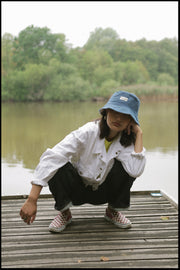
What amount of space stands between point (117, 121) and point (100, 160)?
169 mm

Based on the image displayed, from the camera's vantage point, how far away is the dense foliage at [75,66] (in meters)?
12.1

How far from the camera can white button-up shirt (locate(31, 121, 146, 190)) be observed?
1.22 meters

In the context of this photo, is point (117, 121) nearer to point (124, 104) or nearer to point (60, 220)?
point (124, 104)

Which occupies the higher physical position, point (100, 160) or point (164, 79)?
point (164, 79)

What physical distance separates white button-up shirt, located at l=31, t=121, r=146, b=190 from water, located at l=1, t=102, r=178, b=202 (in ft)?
1.82

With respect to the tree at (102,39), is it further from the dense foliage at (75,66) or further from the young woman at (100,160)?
the young woman at (100,160)

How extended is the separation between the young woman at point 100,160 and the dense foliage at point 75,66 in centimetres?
1058

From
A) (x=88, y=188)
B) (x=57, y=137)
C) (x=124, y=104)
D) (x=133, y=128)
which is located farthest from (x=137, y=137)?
(x=57, y=137)

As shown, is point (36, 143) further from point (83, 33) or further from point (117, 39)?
point (117, 39)

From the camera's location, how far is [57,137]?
9180mm

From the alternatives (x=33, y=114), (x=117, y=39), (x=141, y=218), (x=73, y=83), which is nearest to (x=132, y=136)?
(x=141, y=218)

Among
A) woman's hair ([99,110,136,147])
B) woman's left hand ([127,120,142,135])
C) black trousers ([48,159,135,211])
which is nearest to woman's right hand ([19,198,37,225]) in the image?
black trousers ([48,159,135,211])

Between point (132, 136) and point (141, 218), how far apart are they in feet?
1.35

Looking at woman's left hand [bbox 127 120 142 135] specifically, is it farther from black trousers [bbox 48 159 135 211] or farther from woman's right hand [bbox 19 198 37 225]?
woman's right hand [bbox 19 198 37 225]
